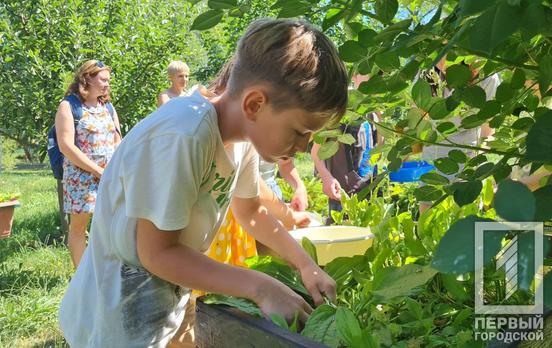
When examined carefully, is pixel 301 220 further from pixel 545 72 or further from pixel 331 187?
pixel 545 72

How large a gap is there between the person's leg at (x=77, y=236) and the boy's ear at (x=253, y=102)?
3.27 metres

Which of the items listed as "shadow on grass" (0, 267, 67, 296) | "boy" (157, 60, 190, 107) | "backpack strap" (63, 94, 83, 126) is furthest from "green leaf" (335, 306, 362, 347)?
"boy" (157, 60, 190, 107)

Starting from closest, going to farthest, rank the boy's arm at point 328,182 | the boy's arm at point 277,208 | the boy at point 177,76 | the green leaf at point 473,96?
→ the green leaf at point 473,96 → the boy's arm at point 277,208 → the boy's arm at point 328,182 → the boy at point 177,76

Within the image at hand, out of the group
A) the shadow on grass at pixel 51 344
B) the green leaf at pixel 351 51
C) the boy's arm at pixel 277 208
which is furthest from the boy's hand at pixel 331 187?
the green leaf at pixel 351 51

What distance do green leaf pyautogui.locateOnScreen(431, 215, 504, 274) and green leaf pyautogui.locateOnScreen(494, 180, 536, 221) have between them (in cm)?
2

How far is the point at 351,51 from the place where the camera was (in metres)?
0.89

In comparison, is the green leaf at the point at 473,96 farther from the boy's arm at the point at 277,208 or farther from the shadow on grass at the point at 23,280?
the shadow on grass at the point at 23,280

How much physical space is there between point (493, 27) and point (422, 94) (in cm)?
48

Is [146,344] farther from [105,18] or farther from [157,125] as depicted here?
[105,18]

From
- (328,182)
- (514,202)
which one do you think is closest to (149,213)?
(514,202)

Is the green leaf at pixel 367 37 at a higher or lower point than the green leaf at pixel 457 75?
higher

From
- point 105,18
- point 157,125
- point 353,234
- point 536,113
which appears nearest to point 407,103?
point 536,113

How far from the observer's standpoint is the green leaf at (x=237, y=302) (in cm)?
103

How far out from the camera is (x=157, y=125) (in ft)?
3.81
